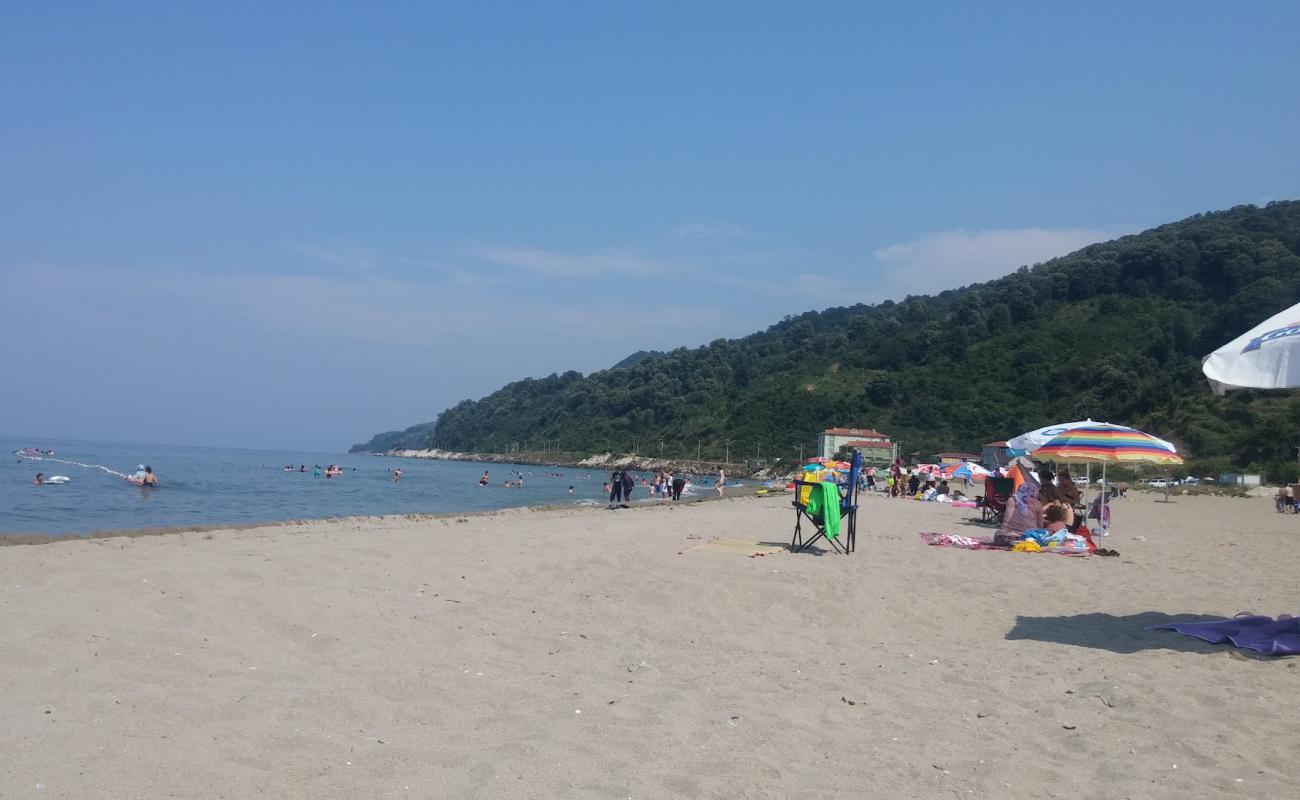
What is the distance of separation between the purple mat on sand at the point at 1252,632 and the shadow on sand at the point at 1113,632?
0.08 meters

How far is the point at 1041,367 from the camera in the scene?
227 feet

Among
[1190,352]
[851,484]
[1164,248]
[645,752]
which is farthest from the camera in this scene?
[1164,248]

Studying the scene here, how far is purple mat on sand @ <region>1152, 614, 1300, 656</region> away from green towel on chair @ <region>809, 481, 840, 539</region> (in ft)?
14.6

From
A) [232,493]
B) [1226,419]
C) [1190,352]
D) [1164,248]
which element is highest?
[1164,248]

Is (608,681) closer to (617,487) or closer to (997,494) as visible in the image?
(997,494)

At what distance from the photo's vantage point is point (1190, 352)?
208ft

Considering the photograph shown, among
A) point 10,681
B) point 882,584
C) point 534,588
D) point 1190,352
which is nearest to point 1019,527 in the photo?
point 882,584

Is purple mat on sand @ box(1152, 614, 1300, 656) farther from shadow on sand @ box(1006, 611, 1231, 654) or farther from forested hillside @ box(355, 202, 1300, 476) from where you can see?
forested hillside @ box(355, 202, 1300, 476)

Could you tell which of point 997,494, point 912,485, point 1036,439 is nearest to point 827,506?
point 1036,439

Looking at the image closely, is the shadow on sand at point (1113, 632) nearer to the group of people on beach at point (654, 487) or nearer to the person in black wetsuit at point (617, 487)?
the group of people on beach at point (654, 487)

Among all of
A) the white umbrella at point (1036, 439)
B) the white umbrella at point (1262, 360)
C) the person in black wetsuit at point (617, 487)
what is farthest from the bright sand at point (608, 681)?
the person in black wetsuit at point (617, 487)

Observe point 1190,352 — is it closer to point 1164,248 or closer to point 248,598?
point 1164,248

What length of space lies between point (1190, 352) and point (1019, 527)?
61.2m

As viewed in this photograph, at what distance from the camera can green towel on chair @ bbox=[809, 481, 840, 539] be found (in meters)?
10.5
